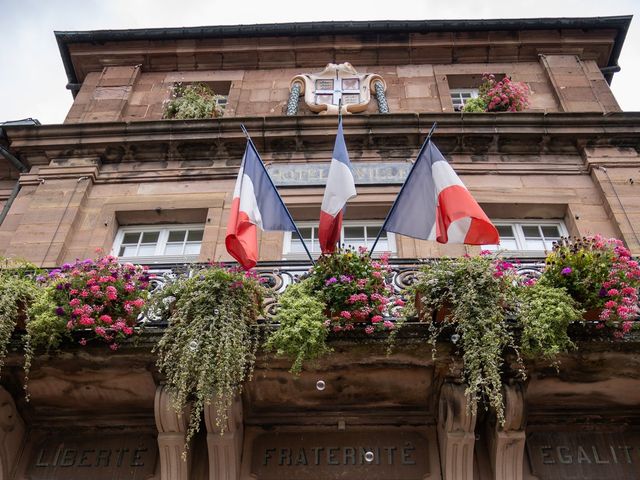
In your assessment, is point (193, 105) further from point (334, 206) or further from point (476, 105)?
point (334, 206)

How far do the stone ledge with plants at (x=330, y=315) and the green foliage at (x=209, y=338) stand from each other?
0.01 meters

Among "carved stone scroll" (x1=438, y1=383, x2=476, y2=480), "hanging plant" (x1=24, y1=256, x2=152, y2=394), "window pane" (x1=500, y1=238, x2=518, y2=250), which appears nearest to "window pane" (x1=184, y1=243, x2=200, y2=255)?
"hanging plant" (x1=24, y1=256, x2=152, y2=394)

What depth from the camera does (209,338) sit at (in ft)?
20.3

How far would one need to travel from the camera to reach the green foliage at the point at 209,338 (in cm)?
602

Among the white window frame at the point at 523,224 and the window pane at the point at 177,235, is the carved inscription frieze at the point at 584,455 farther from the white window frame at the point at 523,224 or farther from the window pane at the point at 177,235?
the window pane at the point at 177,235

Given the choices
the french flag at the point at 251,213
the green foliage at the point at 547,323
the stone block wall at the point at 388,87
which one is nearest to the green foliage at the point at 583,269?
the green foliage at the point at 547,323

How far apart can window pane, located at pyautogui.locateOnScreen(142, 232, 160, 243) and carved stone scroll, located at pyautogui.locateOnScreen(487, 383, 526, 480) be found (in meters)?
5.61

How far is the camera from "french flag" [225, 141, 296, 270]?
7.11 metres

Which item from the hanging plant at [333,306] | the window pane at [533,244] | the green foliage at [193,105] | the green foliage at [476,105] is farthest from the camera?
the green foliage at [193,105]

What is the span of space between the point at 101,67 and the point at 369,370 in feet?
30.8

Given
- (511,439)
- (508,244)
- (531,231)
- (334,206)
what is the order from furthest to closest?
(531,231)
(508,244)
(334,206)
(511,439)

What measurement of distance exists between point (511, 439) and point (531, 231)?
4.09 metres

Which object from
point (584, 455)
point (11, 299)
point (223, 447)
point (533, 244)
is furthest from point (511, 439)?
point (11, 299)

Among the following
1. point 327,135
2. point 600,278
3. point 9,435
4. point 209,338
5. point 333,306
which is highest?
point 327,135
